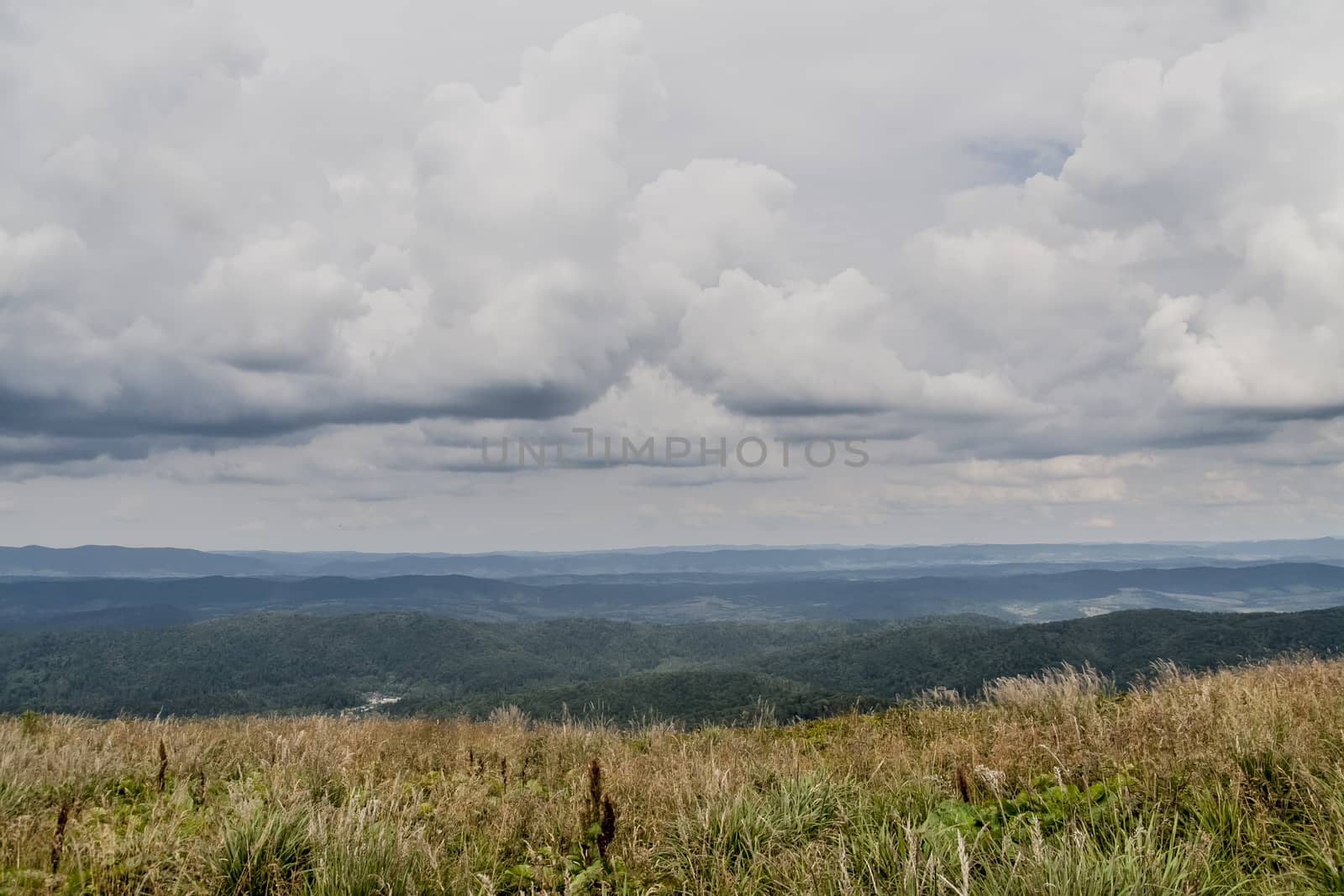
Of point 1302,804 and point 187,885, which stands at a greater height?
point 1302,804

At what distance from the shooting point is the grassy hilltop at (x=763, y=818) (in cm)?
421

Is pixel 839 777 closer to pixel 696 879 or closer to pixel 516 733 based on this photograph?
pixel 696 879

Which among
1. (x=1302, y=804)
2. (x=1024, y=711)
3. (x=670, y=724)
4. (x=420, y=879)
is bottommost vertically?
(x=670, y=724)

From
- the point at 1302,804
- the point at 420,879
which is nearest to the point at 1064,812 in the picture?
the point at 1302,804

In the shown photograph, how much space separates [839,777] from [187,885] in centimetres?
553

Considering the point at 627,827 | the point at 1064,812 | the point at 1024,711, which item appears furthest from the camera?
the point at 1024,711

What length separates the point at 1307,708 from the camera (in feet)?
22.5

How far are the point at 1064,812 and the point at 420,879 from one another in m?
4.60

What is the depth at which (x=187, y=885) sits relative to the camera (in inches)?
179

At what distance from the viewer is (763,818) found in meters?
5.46

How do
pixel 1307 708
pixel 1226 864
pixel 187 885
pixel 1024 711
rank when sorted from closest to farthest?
pixel 1226 864, pixel 187 885, pixel 1307 708, pixel 1024 711

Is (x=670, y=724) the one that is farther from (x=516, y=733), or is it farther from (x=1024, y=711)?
(x=1024, y=711)

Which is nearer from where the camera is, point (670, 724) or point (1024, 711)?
point (1024, 711)

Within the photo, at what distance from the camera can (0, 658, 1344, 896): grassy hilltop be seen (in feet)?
13.8
